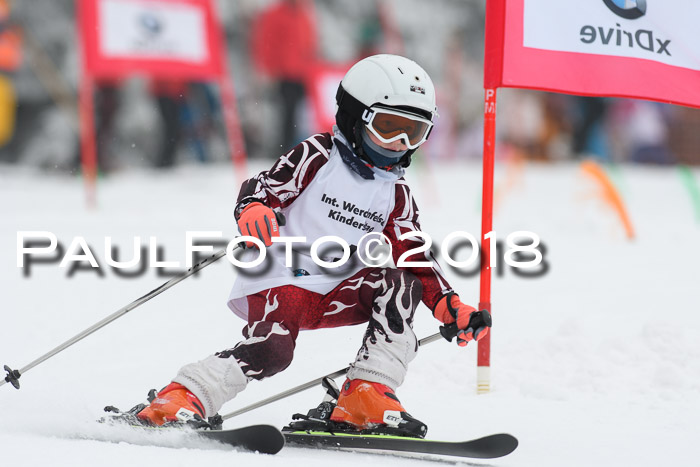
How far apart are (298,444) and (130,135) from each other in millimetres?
11848

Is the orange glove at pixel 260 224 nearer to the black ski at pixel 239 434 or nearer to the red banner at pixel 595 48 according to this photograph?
the black ski at pixel 239 434

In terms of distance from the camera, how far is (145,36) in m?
8.77

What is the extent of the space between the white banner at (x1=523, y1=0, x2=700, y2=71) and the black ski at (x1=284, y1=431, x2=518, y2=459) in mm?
1817

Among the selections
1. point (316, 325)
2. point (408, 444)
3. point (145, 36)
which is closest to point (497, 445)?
point (408, 444)

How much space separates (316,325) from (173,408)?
2.26 feet

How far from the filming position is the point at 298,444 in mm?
3148

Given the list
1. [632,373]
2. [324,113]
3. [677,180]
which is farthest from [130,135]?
[632,373]

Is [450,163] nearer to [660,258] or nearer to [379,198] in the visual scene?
[660,258]

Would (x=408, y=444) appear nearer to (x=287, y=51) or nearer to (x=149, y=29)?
(x=149, y=29)

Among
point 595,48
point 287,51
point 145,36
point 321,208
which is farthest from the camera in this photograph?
point 287,51

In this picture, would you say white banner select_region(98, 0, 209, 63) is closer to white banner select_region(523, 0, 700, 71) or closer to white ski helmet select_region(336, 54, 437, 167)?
white banner select_region(523, 0, 700, 71)

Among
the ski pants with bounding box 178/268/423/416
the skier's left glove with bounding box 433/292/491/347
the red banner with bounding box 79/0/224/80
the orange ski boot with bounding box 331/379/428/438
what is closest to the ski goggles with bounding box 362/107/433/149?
the ski pants with bounding box 178/268/423/416

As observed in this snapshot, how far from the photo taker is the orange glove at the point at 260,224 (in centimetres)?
303

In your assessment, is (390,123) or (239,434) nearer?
(239,434)
